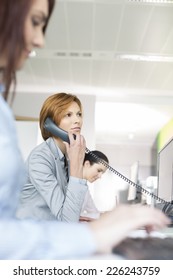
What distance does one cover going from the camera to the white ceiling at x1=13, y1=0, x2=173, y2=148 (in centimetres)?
135

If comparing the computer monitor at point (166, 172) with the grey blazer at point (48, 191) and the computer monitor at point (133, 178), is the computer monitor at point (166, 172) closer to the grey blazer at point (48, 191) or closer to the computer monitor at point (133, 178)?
the grey blazer at point (48, 191)

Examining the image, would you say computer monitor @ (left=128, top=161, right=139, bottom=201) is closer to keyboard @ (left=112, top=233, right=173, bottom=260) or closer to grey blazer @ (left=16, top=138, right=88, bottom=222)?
grey blazer @ (left=16, top=138, right=88, bottom=222)

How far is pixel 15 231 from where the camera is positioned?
283 mm

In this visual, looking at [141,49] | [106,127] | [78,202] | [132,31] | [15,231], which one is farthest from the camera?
[141,49]

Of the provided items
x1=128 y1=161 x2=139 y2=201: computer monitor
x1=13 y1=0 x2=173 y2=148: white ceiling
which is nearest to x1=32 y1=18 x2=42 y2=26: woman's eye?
x1=13 y1=0 x2=173 y2=148: white ceiling

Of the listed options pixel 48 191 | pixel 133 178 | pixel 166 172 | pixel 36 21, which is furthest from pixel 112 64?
pixel 36 21

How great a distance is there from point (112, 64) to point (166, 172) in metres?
1.46

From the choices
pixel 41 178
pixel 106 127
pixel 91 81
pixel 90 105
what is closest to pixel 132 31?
pixel 91 81

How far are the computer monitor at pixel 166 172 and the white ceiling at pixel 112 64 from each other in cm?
22

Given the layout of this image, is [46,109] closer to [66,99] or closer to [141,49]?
[66,99]

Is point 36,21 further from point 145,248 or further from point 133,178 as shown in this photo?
point 133,178

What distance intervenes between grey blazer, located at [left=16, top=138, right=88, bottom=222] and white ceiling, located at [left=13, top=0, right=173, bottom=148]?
1.09ft

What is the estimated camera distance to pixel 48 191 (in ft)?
2.16
